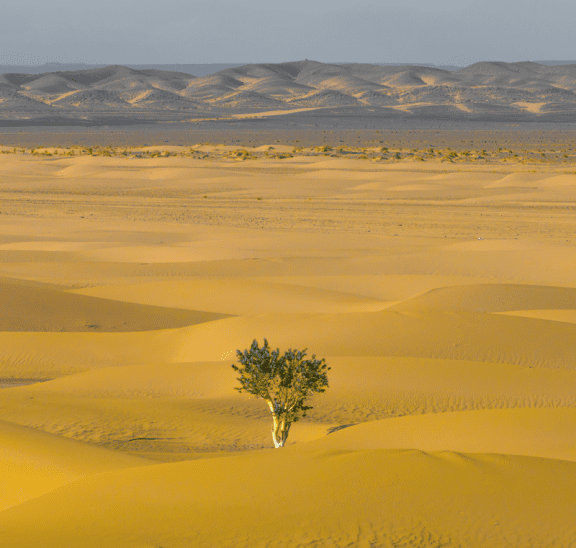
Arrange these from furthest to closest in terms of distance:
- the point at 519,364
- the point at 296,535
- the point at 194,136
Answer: the point at 194,136 < the point at 519,364 < the point at 296,535

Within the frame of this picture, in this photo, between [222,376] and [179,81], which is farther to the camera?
[179,81]

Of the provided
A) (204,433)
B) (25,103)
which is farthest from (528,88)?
(204,433)

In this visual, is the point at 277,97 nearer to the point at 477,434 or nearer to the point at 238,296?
the point at 238,296

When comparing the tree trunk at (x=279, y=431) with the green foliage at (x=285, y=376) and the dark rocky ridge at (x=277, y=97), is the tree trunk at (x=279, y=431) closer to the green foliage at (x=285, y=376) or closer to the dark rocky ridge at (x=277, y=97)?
the green foliage at (x=285, y=376)

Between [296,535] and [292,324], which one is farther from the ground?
[296,535]

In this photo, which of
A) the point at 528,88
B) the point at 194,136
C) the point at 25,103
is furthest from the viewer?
the point at 528,88

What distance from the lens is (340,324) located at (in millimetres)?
12578

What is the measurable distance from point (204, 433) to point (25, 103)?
400 feet

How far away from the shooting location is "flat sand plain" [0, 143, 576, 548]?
4676 millimetres

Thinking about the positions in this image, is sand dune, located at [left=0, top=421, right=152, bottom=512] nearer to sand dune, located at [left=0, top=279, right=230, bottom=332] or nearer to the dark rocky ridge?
sand dune, located at [left=0, top=279, right=230, bottom=332]

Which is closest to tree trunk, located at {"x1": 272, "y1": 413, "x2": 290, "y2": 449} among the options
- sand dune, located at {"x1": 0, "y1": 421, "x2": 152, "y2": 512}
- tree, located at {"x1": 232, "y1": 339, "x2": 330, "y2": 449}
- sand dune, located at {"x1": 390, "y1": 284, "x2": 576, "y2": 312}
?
tree, located at {"x1": 232, "y1": 339, "x2": 330, "y2": 449}

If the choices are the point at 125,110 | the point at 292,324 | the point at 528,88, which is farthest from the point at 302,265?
the point at 528,88

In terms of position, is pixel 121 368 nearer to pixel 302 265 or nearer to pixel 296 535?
pixel 296 535

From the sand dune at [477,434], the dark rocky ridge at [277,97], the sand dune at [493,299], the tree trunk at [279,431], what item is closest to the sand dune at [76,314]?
the sand dune at [493,299]
